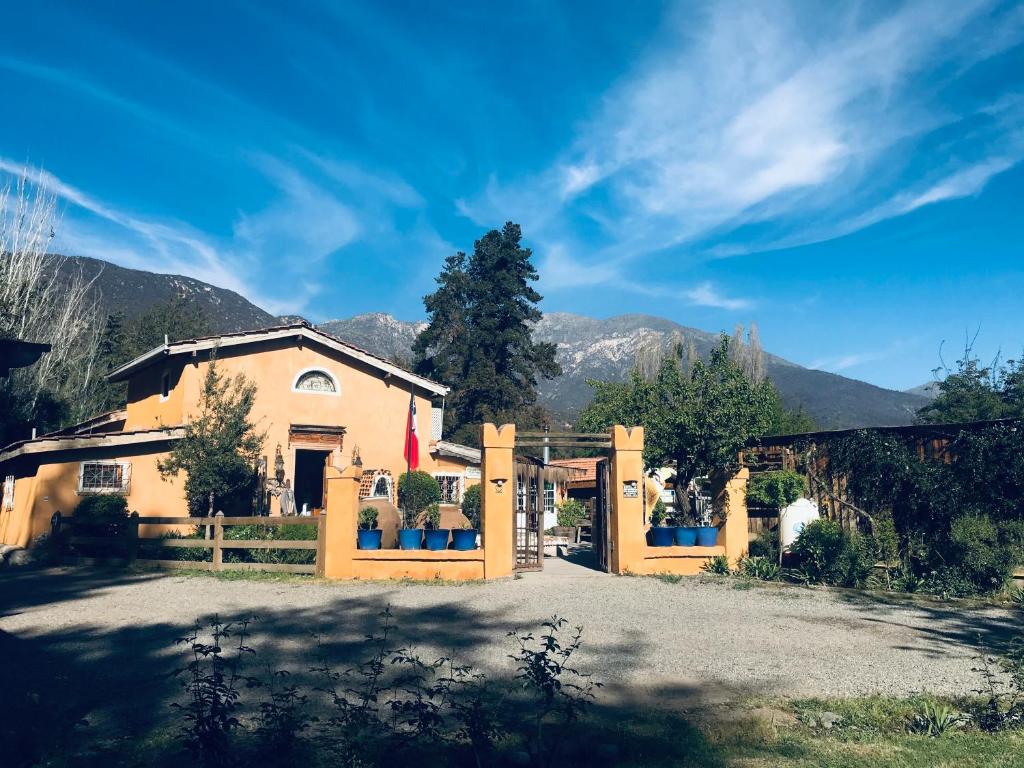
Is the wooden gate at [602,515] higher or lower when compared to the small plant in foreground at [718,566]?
higher

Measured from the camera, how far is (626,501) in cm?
1429

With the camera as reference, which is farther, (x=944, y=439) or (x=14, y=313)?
(x=14, y=313)

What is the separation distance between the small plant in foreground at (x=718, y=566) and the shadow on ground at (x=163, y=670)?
19.1 feet

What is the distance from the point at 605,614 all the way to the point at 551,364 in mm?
35480

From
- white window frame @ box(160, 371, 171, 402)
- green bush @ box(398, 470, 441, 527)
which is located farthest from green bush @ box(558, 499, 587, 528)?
white window frame @ box(160, 371, 171, 402)

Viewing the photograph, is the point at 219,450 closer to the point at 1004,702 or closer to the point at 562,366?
the point at 1004,702

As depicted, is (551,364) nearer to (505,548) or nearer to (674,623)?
(505,548)

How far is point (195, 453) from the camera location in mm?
17188

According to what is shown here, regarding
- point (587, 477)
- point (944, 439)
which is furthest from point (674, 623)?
point (587, 477)

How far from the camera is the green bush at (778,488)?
51.5ft

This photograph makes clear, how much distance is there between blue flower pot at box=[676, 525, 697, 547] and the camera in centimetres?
1451

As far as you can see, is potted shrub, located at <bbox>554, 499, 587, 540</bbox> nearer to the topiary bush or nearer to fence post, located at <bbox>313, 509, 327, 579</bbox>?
fence post, located at <bbox>313, 509, 327, 579</bbox>

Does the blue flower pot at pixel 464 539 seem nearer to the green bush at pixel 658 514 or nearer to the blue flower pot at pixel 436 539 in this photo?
the blue flower pot at pixel 436 539

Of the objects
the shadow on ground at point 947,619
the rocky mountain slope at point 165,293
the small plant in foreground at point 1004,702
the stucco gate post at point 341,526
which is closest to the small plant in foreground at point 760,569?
the shadow on ground at point 947,619
